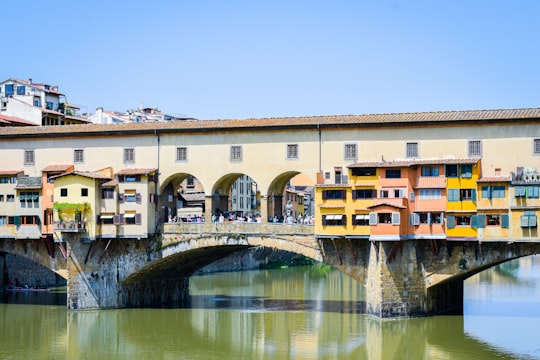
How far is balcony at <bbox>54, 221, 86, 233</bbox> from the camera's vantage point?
4181cm

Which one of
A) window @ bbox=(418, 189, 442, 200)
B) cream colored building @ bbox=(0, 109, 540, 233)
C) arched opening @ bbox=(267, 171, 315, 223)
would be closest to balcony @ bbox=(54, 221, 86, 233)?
cream colored building @ bbox=(0, 109, 540, 233)

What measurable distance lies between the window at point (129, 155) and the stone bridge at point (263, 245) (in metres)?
3.89

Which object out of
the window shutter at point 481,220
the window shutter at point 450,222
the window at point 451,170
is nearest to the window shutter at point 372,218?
the window shutter at point 450,222

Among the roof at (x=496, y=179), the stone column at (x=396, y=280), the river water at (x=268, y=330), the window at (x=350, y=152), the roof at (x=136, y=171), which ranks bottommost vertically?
the river water at (x=268, y=330)

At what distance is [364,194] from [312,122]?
436cm

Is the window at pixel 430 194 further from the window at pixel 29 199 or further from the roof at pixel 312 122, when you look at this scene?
the window at pixel 29 199

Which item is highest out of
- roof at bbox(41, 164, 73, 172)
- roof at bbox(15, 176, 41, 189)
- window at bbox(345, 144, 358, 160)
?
window at bbox(345, 144, 358, 160)

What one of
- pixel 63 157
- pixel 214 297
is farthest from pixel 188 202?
pixel 63 157

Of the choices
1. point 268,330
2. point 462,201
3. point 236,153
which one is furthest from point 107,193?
point 462,201

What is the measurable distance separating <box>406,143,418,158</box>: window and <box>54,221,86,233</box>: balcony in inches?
624

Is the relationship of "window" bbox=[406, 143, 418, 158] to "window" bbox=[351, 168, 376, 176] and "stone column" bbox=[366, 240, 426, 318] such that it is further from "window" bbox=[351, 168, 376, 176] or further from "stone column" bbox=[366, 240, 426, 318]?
"stone column" bbox=[366, 240, 426, 318]

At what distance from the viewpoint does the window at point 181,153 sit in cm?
4262

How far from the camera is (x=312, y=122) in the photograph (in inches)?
1583

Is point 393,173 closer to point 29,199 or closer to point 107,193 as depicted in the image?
point 107,193
